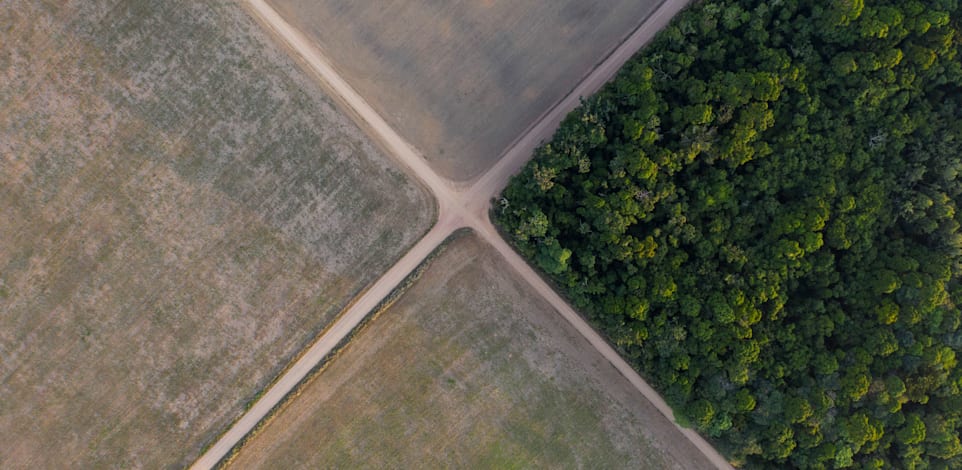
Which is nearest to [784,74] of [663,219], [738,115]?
[738,115]

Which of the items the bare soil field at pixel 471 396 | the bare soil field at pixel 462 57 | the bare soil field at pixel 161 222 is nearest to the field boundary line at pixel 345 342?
the bare soil field at pixel 471 396

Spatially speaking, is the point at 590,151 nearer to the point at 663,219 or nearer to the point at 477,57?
the point at 663,219

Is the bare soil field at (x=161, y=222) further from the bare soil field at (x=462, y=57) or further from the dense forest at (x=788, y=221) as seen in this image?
the dense forest at (x=788, y=221)

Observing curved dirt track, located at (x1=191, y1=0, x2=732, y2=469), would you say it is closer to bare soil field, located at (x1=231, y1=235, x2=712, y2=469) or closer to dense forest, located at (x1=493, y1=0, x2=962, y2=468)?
bare soil field, located at (x1=231, y1=235, x2=712, y2=469)

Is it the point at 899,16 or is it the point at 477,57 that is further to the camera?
the point at 477,57

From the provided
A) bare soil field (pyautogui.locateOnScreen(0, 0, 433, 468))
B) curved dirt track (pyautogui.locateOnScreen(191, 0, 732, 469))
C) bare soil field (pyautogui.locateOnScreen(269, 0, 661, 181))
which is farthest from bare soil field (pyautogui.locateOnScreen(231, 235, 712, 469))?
bare soil field (pyautogui.locateOnScreen(269, 0, 661, 181))

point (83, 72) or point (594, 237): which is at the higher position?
point (83, 72)

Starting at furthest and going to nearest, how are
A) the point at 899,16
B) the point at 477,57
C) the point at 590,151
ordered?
the point at 477,57
the point at 590,151
the point at 899,16
